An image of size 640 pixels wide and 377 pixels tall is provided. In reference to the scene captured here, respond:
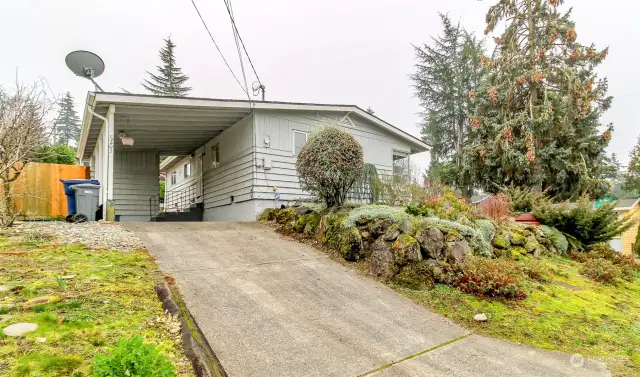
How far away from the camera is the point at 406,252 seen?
16.2ft

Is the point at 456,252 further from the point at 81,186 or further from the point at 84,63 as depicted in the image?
the point at 84,63

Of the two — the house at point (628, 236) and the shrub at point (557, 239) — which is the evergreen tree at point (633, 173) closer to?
the house at point (628, 236)

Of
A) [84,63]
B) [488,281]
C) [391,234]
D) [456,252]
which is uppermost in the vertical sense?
[84,63]

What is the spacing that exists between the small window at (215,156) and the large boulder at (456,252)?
9273 mm

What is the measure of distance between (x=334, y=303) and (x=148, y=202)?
13.3 metres

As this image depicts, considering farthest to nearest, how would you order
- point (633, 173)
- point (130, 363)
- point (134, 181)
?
point (633, 173), point (134, 181), point (130, 363)

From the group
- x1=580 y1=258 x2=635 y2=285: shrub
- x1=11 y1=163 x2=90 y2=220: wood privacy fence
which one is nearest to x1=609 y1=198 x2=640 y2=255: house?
x1=580 y1=258 x2=635 y2=285: shrub

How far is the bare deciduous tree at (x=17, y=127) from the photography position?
6.66 m

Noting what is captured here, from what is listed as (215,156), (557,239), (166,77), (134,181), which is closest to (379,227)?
(557,239)

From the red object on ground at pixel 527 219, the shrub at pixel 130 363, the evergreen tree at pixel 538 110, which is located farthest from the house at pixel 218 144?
the shrub at pixel 130 363

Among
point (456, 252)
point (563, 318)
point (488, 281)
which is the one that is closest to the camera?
point (563, 318)

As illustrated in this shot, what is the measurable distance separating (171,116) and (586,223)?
1132 centimetres

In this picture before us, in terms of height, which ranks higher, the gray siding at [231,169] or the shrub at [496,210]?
the gray siding at [231,169]

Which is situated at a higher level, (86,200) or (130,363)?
(86,200)
